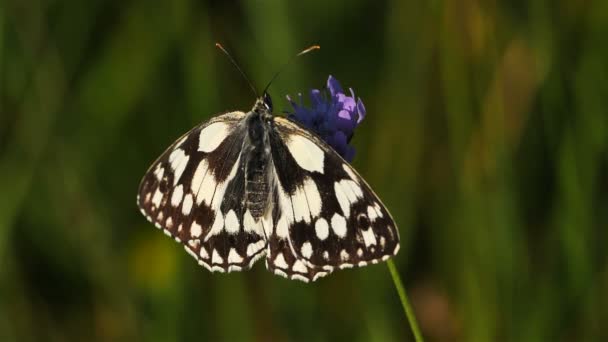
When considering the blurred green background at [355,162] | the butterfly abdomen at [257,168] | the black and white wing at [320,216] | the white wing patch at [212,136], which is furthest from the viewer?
the blurred green background at [355,162]

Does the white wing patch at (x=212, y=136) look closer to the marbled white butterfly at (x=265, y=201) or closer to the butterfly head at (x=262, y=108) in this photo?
the marbled white butterfly at (x=265, y=201)

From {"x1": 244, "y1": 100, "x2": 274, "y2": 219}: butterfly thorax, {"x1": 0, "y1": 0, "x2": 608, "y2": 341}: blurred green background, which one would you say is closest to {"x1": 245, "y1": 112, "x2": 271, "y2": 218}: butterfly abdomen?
{"x1": 244, "y1": 100, "x2": 274, "y2": 219}: butterfly thorax

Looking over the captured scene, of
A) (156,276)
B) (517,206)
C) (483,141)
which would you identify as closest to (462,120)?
(483,141)

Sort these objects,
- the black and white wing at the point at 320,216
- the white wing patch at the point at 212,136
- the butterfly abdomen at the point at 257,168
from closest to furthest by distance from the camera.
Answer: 1. the black and white wing at the point at 320,216
2. the butterfly abdomen at the point at 257,168
3. the white wing patch at the point at 212,136

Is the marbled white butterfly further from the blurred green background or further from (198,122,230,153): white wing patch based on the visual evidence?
the blurred green background

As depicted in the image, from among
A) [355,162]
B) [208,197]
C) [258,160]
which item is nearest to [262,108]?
[258,160]

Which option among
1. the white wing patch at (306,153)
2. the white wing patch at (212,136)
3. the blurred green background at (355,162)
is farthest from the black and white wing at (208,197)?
the blurred green background at (355,162)
